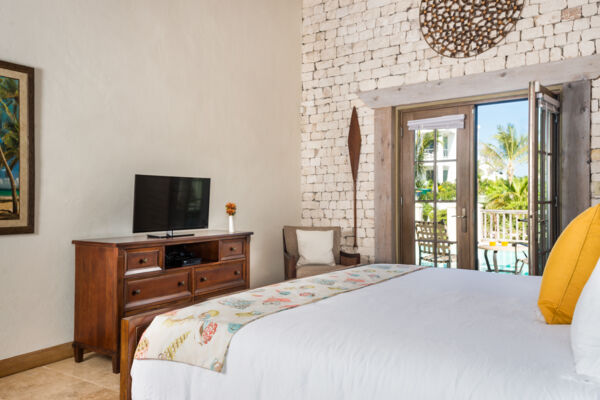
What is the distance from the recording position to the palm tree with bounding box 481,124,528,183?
32.8 feet

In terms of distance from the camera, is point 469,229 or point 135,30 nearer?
point 135,30

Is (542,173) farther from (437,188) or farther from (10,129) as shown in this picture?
(10,129)

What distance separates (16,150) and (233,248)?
1.74 m

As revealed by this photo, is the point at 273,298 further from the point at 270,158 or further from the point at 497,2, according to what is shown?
the point at 497,2

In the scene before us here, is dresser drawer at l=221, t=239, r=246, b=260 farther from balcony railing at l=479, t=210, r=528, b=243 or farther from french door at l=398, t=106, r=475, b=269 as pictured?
balcony railing at l=479, t=210, r=528, b=243

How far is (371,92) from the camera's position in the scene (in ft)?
16.1

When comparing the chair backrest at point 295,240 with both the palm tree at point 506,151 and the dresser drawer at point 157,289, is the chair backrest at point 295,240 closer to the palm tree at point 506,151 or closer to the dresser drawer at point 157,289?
the dresser drawer at point 157,289

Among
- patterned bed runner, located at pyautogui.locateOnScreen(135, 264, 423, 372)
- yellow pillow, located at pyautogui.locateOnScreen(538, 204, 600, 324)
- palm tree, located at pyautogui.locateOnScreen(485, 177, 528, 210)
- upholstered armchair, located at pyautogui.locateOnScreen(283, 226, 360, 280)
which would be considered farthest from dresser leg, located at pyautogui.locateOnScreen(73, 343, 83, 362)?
palm tree, located at pyautogui.locateOnScreen(485, 177, 528, 210)

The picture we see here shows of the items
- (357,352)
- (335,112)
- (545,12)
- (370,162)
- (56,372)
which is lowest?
(56,372)

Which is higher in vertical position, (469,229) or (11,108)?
(11,108)

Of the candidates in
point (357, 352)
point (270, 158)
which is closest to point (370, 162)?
point (270, 158)

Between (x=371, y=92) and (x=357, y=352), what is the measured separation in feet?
13.1

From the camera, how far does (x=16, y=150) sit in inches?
112

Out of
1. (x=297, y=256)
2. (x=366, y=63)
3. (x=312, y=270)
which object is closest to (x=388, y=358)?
(x=312, y=270)
